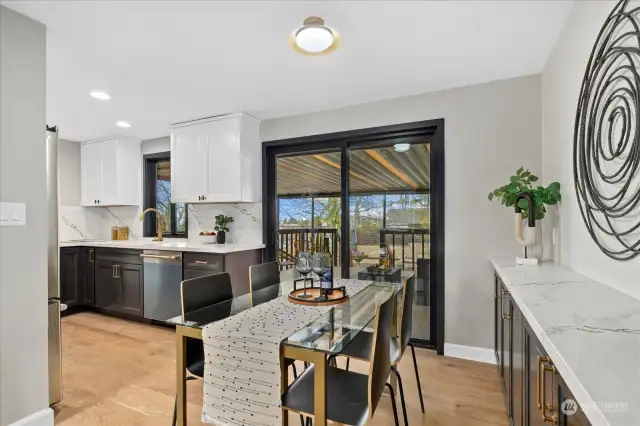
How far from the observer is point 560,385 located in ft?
2.85

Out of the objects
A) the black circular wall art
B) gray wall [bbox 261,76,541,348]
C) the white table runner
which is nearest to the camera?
the black circular wall art

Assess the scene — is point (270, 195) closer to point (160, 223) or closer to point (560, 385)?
point (160, 223)

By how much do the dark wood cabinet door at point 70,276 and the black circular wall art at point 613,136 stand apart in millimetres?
5308

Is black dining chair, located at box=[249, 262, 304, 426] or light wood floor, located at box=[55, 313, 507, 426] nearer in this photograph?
light wood floor, located at box=[55, 313, 507, 426]

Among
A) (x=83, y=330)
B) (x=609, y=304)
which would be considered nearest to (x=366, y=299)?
(x=609, y=304)

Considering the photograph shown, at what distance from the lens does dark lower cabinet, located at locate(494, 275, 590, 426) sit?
873mm

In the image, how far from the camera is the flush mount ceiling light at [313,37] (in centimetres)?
190

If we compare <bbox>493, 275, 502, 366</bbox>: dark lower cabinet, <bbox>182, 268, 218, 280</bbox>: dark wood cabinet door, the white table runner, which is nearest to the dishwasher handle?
<bbox>182, 268, 218, 280</bbox>: dark wood cabinet door

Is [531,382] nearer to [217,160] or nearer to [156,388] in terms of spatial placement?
[156,388]

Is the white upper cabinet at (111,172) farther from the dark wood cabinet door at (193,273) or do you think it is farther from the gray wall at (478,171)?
the gray wall at (478,171)

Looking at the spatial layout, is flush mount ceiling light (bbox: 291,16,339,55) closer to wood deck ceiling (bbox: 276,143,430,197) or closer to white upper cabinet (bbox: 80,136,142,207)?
wood deck ceiling (bbox: 276,143,430,197)

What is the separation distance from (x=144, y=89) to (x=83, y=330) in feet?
9.11

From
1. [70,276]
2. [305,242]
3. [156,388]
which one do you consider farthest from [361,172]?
[70,276]

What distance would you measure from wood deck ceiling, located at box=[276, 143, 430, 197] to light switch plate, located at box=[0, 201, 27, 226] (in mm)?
2417
